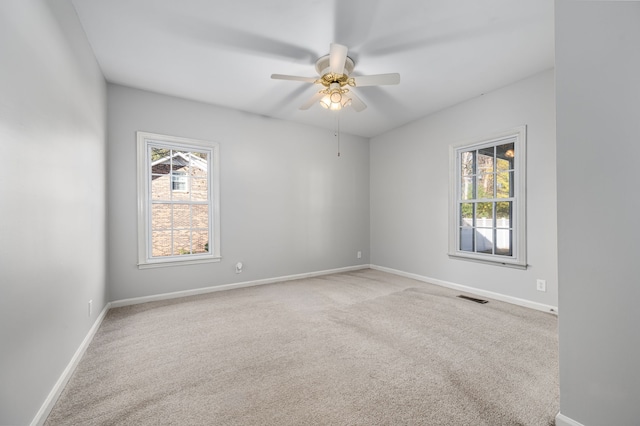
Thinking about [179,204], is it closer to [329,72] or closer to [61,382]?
[61,382]

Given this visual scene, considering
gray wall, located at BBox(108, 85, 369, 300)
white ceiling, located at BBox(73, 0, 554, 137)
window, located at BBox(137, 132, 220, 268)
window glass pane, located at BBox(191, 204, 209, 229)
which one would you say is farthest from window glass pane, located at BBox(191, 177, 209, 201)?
white ceiling, located at BBox(73, 0, 554, 137)

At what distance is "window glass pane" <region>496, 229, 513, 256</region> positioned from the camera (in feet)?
11.6

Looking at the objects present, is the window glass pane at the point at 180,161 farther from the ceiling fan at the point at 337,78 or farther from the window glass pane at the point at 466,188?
the window glass pane at the point at 466,188

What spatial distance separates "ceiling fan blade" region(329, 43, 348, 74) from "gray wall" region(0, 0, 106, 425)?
188 centimetres

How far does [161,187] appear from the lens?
3.78 m

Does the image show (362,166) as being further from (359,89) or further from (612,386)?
(612,386)

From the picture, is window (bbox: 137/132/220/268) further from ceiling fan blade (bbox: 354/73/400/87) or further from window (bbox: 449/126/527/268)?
window (bbox: 449/126/527/268)

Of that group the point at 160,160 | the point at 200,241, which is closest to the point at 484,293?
the point at 200,241

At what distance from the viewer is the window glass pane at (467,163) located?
4.01 metres

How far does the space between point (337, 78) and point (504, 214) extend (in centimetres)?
283

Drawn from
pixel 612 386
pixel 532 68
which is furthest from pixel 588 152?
pixel 532 68

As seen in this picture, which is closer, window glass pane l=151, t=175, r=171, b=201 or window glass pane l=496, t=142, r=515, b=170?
window glass pane l=496, t=142, r=515, b=170

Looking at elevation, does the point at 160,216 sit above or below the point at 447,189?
below

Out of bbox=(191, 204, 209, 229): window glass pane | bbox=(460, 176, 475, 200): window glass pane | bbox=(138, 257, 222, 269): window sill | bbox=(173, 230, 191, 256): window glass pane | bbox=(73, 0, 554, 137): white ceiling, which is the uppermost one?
bbox=(73, 0, 554, 137): white ceiling
